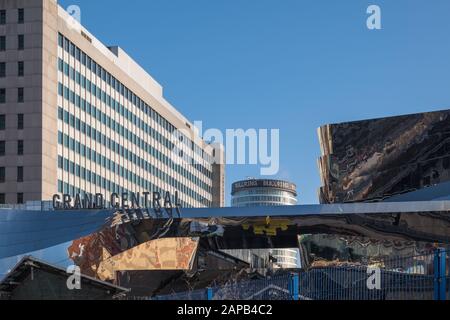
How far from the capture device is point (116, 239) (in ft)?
200

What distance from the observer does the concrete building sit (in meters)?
103

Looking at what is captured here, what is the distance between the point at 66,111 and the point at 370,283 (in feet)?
297

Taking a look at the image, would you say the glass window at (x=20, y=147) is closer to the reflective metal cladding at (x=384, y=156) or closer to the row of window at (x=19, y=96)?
the row of window at (x=19, y=96)

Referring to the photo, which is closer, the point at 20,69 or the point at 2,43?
the point at 20,69

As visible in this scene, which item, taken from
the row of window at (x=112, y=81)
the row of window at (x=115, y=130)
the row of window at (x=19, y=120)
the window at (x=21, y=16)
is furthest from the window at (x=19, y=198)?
the window at (x=21, y=16)

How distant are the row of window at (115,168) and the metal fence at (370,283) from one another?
8351 cm

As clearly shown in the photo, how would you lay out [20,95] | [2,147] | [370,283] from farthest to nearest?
[20,95]
[2,147]
[370,283]

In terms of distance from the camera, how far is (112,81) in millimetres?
127688

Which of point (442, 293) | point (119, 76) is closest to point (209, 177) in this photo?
point (119, 76)

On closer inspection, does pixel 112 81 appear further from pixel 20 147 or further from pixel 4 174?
pixel 4 174

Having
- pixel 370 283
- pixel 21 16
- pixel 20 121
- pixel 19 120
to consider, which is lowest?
pixel 370 283

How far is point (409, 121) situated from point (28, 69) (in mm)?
53214

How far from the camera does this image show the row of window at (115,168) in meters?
110

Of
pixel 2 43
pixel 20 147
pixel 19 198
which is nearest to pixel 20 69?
pixel 2 43
